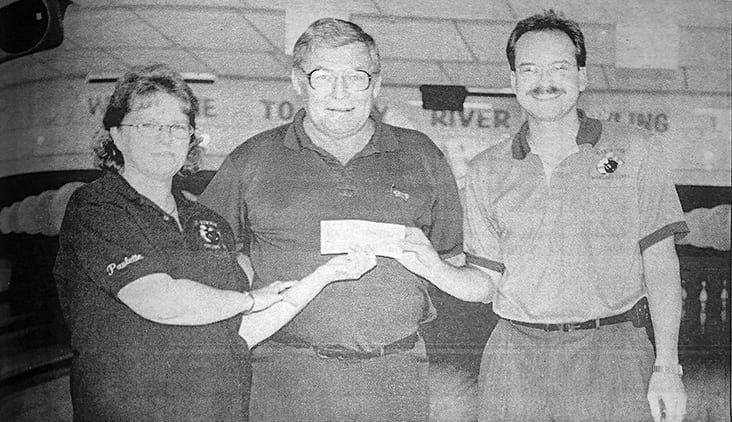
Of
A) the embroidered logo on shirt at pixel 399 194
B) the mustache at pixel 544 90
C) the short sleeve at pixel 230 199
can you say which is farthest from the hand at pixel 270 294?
the mustache at pixel 544 90

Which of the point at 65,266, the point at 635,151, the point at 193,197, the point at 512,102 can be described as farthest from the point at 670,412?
the point at 65,266

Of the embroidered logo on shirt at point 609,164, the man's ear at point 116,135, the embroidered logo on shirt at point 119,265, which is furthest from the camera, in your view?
the embroidered logo on shirt at point 609,164

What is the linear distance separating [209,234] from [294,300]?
1.14 ft

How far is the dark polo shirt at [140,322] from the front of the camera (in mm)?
2229

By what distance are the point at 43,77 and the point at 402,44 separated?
47.3 inches

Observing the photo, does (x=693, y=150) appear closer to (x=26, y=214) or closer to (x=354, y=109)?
(x=354, y=109)

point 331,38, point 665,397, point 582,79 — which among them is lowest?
point 665,397

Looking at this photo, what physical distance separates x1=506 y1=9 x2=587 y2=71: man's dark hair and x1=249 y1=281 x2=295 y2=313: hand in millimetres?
1077

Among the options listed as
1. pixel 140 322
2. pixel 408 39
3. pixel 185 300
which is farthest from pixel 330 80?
pixel 140 322

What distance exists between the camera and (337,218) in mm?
2311

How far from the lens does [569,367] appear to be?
2.40 meters

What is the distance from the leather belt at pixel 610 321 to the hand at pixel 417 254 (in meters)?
0.34

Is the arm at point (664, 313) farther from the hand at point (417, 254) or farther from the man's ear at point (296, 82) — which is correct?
the man's ear at point (296, 82)

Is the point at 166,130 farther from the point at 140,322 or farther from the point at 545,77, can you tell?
the point at 545,77
